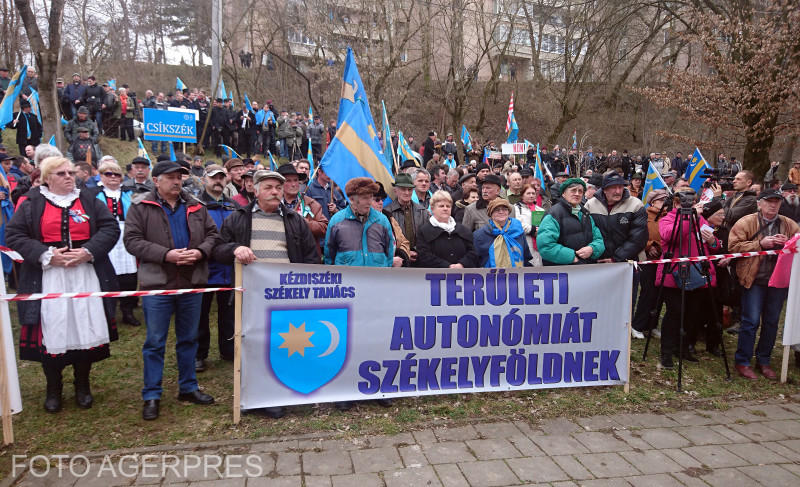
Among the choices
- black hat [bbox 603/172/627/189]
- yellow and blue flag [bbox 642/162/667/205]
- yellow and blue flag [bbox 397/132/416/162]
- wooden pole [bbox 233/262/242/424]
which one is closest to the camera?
wooden pole [bbox 233/262/242/424]

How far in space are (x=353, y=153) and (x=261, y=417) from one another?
8.89 ft

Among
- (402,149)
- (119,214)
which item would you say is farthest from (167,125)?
(119,214)

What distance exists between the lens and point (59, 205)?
4273 mm

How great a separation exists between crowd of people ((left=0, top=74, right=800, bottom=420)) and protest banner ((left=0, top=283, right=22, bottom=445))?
1.09ft

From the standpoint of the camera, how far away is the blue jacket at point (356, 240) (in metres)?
4.76

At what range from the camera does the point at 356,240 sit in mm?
4770

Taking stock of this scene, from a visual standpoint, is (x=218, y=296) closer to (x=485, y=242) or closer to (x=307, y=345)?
(x=307, y=345)

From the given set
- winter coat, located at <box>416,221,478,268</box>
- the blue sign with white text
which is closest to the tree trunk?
the blue sign with white text

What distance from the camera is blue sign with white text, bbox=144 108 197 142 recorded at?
519 inches

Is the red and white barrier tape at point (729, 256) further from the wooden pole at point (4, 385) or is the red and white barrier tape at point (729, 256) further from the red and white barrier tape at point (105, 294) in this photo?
the wooden pole at point (4, 385)

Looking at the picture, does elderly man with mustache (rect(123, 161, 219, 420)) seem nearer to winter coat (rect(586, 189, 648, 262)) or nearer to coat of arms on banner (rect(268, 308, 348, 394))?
coat of arms on banner (rect(268, 308, 348, 394))

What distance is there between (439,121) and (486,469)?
116ft

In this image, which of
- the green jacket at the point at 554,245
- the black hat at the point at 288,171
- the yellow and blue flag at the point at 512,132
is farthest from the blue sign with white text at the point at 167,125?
the green jacket at the point at 554,245

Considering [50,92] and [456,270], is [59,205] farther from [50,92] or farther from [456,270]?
[50,92]
